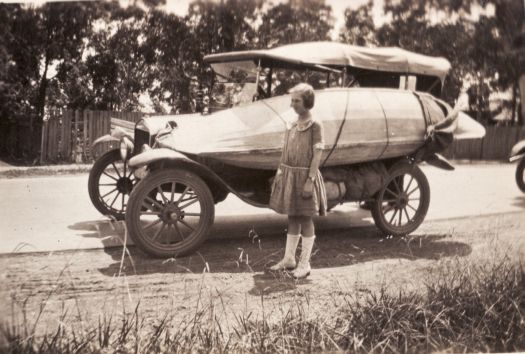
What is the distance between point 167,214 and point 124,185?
98cm

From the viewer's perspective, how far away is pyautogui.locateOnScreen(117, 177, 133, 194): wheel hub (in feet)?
14.3

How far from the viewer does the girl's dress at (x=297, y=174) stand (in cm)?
339

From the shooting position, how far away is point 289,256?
136 inches

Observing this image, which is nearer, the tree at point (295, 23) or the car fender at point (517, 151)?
the tree at point (295, 23)

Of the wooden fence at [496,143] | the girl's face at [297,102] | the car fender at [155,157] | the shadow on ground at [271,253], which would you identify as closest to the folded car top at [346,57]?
the girl's face at [297,102]

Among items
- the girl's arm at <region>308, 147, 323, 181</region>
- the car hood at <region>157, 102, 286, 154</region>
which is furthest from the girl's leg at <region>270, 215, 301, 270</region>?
the car hood at <region>157, 102, 286, 154</region>

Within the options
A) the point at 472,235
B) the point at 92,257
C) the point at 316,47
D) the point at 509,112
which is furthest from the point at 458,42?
the point at 92,257

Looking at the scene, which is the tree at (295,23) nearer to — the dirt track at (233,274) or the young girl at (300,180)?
the young girl at (300,180)

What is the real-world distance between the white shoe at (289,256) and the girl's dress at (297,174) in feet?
0.59

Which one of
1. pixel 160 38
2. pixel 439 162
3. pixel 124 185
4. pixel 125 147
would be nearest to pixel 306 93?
pixel 160 38

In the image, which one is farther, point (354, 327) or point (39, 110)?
point (354, 327)

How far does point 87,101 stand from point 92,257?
0.96 metres

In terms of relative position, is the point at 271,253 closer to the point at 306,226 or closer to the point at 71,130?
the point at 306,226

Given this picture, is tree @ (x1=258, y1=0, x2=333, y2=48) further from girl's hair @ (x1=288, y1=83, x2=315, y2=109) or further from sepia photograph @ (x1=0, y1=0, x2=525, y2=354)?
girl's hair @ (x1=288, y1=83, x2=315, y2=109)
